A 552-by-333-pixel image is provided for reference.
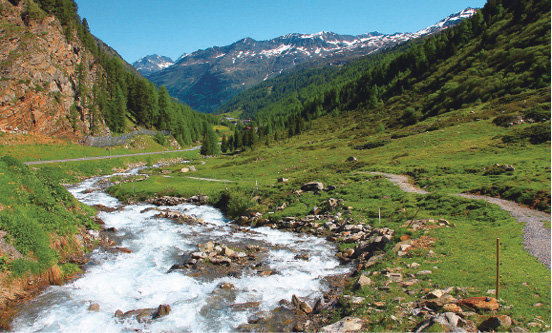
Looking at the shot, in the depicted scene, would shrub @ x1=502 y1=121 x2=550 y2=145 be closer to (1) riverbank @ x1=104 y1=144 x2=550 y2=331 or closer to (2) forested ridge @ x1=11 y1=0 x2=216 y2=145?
(1) riverbank @ x1=104 y1=144 x2=550 y2=331

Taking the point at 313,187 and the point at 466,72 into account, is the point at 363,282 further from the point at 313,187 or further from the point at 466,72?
the point at 466,72

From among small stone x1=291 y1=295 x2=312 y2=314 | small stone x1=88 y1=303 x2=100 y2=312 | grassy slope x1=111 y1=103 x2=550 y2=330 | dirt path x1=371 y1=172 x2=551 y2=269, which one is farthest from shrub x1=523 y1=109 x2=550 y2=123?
small stone x1=88 y1=303 x2=100 y2=312

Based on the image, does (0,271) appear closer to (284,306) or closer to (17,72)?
(284,306)

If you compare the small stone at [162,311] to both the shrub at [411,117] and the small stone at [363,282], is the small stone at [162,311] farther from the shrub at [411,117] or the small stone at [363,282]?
the shrub at [411,117]

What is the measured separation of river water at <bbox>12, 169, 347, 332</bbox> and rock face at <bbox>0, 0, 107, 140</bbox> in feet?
204

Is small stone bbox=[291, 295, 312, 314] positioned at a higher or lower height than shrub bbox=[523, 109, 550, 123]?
lower

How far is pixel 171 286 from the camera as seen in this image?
15172 mm

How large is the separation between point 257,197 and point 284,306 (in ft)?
68.3

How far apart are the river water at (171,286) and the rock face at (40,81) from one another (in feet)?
204

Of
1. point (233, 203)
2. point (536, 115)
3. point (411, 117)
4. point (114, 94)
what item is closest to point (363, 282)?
point (233, 203)

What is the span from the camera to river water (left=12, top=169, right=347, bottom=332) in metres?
12.0

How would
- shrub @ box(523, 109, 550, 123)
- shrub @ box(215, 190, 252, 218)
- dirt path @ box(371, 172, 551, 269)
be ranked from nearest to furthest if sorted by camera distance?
dirt path @ box(371, 172, 551, 269)
shrub @ box(215, 190, 252, 218)
shrub @ box(523, 109, 550, 123)

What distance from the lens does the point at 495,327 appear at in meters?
8.28

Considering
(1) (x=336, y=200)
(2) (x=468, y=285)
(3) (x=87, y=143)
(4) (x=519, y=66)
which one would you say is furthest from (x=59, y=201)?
(4) (x=519, y=66)
